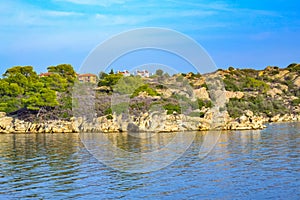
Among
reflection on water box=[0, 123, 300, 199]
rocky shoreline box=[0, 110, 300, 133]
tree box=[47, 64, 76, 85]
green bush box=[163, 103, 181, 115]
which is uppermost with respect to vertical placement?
tree box=[47, 64, 76, 85]

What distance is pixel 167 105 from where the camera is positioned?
5494 centimetres

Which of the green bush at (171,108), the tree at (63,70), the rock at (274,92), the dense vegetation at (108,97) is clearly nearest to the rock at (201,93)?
the dense vegetation at (108,97)

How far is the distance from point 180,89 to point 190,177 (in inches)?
1590

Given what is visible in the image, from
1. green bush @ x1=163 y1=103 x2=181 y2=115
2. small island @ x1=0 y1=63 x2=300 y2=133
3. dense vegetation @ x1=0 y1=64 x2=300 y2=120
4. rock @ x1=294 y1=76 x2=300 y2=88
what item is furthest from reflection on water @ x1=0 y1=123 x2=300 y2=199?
rock @ x1=294 y1=76 x2=300 y2=88

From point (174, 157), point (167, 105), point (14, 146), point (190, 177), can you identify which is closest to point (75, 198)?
point (190, 177)

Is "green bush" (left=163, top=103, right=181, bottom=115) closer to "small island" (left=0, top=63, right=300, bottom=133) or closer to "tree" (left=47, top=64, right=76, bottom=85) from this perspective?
"small island" (left=0, top=63, right=300, bottom=133)

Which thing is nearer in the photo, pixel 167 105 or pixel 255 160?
pixel 255 160

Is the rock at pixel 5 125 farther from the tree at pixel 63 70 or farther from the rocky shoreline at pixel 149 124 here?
the tree at pixel 63 70

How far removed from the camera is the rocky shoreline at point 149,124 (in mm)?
48594

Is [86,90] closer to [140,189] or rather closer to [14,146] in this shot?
[14,146]

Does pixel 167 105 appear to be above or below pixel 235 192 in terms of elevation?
above

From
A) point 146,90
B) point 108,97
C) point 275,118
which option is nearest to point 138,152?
point 146,90

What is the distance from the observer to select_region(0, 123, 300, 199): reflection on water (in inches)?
705

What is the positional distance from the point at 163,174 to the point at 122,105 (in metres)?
33.0
